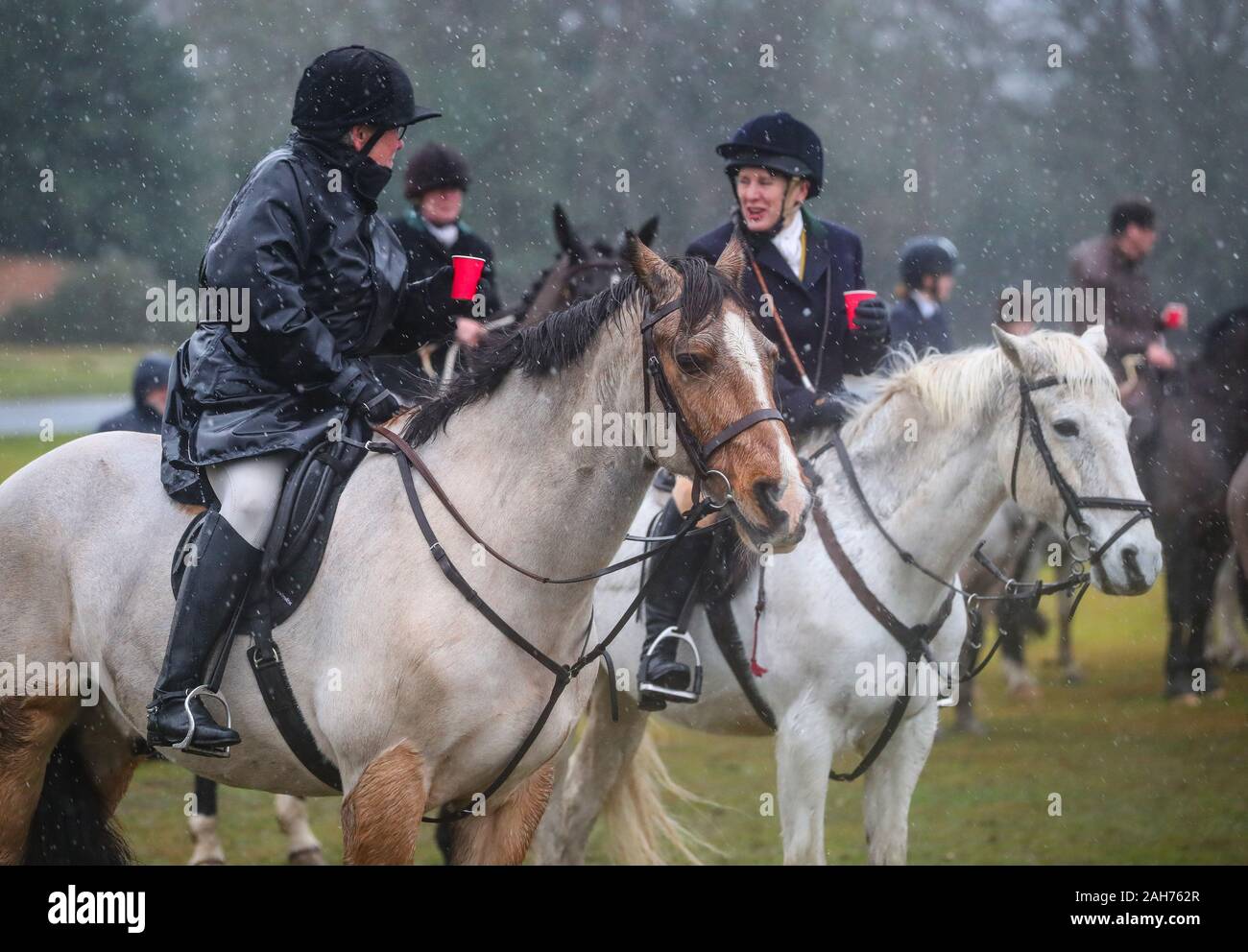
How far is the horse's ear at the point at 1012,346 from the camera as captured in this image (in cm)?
495

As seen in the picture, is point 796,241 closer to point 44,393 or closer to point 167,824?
point 167,824

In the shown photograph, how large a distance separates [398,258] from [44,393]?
17.1m

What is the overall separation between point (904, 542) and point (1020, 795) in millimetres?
3759

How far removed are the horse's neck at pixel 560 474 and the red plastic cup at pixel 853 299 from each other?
6.37 feet

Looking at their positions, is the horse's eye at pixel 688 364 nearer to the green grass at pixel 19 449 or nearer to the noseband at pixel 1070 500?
the noseband at pixel 1070 500

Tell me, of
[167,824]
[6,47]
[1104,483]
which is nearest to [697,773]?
[167,824]

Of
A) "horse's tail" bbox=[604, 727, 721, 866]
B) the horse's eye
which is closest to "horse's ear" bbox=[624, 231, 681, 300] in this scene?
the horse's eye

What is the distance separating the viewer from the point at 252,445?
13.5ft

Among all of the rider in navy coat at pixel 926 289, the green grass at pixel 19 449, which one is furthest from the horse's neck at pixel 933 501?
the green grass at pixel 19 449

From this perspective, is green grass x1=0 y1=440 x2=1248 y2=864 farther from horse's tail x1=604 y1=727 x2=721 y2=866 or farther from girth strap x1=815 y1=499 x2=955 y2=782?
girth strap x1=815 y1=499 x2=955 y2=782

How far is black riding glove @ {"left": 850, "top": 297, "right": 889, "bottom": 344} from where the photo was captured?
218 inches

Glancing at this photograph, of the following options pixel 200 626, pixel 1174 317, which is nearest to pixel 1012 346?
pixel 200 626

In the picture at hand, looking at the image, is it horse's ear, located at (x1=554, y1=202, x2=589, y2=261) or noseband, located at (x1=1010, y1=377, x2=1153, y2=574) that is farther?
horse's ear, located at (x1=554, y1=202, x2=589, y2=261)

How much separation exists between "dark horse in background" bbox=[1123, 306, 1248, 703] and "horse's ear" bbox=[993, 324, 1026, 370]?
19.9ft
